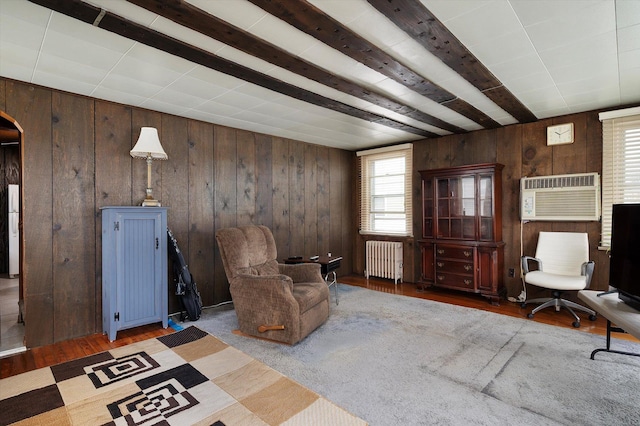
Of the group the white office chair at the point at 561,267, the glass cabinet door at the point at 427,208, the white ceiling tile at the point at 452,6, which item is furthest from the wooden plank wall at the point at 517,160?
the white ceiling tile at the point at 452,6

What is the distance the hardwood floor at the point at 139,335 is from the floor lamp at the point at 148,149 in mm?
1337

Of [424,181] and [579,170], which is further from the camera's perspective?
[424,181]

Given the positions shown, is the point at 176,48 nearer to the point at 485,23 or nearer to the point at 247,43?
the point at 247,43

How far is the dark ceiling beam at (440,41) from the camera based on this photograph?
1.88 metres

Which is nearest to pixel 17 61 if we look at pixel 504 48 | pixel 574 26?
pixel 504 48

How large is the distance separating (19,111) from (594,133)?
19.9ft

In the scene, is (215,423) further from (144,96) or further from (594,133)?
→ (594,133)

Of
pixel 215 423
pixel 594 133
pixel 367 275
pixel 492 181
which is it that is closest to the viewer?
pixel 215 423

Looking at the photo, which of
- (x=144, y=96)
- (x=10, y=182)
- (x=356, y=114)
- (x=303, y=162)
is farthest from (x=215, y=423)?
(x=10, y=182)

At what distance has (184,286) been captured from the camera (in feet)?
11.6

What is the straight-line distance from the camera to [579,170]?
396 cm

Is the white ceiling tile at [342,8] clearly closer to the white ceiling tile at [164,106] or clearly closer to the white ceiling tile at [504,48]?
the white ceiling tile at [504,48]

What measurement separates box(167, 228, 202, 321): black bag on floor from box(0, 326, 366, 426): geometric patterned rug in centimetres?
78

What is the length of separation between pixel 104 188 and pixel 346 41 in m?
2.85
